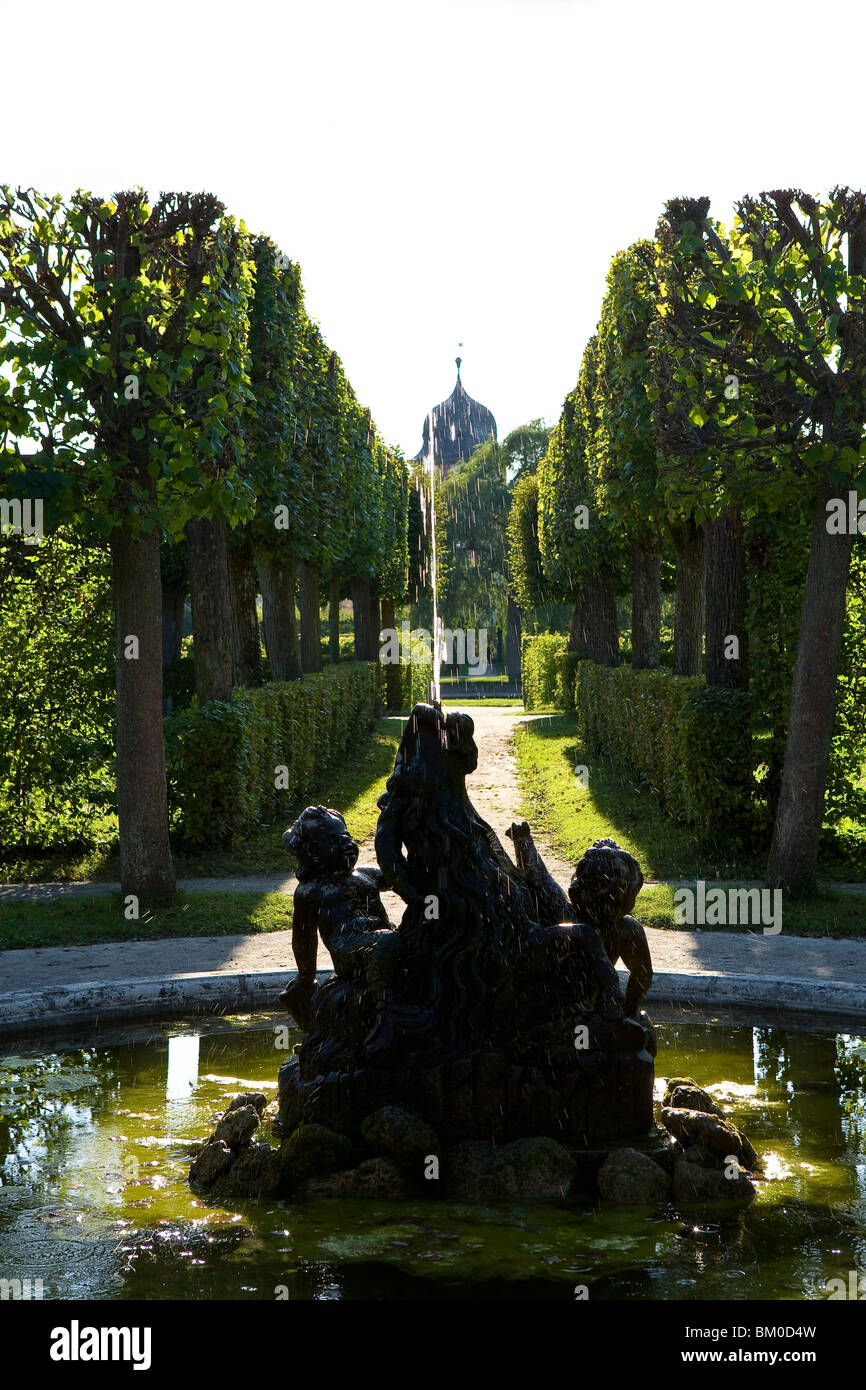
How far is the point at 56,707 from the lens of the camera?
12.8 metres

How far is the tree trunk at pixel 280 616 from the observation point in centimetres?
1800

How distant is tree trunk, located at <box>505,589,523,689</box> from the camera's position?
54900 mm

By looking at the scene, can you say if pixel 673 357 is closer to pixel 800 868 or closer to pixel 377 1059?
pixel 800 868

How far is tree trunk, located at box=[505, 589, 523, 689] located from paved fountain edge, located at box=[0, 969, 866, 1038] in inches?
1817

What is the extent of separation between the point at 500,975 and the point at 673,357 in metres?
6.67

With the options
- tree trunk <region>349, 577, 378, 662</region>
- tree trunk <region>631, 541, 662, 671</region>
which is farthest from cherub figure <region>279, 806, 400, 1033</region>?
tree trunk <region>349, 577, 378, 662</region>

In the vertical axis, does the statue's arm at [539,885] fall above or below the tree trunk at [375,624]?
below

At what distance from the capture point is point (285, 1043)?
601cm

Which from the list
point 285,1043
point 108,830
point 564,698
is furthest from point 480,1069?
point 564,698

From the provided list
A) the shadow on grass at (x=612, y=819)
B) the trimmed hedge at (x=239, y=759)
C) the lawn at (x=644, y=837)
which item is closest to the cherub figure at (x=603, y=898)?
the lawn at (x=644, y=837)

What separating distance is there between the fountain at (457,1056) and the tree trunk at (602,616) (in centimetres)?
1991

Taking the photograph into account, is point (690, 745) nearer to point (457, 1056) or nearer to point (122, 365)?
point (122, 365)

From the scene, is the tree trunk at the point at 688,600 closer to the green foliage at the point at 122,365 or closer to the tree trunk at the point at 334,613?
the green foliage at the point at 122,365

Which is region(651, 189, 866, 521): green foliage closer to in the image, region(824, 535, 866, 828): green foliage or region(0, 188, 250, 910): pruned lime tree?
region(824, 535, 866, 828): green foliage
